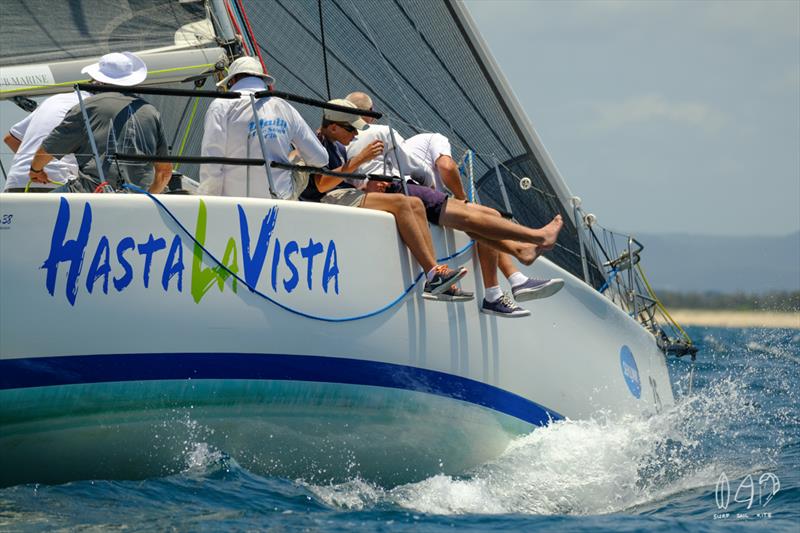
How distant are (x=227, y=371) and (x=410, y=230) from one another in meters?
1.03

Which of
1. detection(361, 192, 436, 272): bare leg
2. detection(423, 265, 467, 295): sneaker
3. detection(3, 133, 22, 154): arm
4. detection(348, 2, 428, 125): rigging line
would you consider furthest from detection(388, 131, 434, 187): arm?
detection(3, 133, 22, 154): arm

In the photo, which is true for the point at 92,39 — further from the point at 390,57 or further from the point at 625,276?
the point at 625,276

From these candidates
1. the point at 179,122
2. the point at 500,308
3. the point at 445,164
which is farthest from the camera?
the point at 179,122

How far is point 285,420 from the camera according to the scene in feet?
15.0

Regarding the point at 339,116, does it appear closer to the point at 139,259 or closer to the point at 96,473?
the point at 139,259

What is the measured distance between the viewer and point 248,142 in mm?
4859

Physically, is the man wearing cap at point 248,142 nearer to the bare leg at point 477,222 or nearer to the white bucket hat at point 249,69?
the white bucket hat at point 249,69

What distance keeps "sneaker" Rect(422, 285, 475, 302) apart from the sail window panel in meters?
2.84

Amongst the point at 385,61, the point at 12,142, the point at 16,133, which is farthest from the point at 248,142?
the point at 385,61

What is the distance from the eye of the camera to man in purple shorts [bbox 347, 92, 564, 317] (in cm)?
511

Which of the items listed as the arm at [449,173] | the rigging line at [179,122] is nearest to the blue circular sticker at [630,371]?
the arm at [449,173]

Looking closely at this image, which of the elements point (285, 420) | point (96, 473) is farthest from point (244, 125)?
point (96, 473)

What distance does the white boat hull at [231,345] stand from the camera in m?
4.19

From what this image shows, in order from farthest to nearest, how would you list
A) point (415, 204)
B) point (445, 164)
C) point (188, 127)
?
point (188, 127) → point (445, 164) → point (415, 204)
